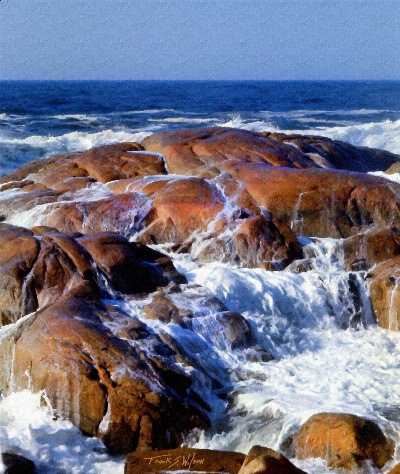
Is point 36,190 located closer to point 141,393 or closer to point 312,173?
point 312,173

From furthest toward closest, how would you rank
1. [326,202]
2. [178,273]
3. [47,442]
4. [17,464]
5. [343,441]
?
[326,202], [178,273], [47,442], [343,441], [17,464]

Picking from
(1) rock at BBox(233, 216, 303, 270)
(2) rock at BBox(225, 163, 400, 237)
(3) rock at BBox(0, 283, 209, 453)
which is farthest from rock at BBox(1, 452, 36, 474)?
(2) rock at BBox(225, 163, 400, 237)

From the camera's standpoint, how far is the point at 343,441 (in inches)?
230

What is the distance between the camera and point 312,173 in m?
10.9

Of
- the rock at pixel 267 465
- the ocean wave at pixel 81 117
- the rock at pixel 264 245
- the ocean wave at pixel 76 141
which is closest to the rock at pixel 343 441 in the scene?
the rock at pixel 267 465

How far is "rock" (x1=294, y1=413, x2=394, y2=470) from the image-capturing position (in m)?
5.77

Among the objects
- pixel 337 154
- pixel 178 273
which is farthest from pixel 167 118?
pixel 178 273

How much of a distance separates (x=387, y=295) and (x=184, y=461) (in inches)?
173

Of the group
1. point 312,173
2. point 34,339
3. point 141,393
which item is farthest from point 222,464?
point 312,173

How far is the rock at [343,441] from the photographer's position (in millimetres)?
5770

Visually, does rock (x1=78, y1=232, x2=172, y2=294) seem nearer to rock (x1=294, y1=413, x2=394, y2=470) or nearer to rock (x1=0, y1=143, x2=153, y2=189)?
rock (x1=294, y1=413, x2=394, y2=470)

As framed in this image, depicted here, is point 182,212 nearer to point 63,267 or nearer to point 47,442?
point 63,267
